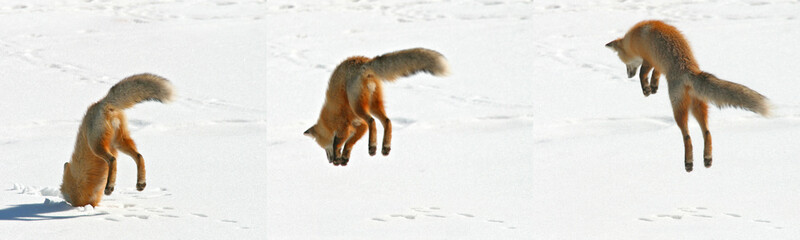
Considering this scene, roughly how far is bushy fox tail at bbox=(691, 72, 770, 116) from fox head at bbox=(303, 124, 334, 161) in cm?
182

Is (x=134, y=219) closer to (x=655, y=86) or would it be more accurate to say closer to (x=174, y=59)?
(x=655, y=86)

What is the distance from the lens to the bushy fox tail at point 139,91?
229 inches

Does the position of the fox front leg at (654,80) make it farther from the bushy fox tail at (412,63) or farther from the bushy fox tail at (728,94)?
the bushy fox tail at (412,63)

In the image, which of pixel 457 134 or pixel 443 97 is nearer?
pixel 457 134

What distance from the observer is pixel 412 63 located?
15.3ft

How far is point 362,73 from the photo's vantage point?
479cm

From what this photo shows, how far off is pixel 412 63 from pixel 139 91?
6.70 ft

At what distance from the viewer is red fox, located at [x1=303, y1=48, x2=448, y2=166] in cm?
464

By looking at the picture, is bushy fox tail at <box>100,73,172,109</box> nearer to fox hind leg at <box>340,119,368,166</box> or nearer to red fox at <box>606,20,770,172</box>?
fox hind leg at <box>340,119,368,166</box>

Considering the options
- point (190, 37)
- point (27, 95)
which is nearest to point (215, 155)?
point (27, 95)

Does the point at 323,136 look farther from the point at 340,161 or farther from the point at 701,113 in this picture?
the point at 701,113

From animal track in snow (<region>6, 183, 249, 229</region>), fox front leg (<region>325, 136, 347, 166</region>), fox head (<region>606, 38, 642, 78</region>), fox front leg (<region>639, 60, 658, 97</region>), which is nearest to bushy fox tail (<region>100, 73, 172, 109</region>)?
animal track in snow (<region>6, 183, 249, 229</region>)

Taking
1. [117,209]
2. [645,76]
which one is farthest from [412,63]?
[117,209]

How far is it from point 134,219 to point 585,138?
3.31 metres
